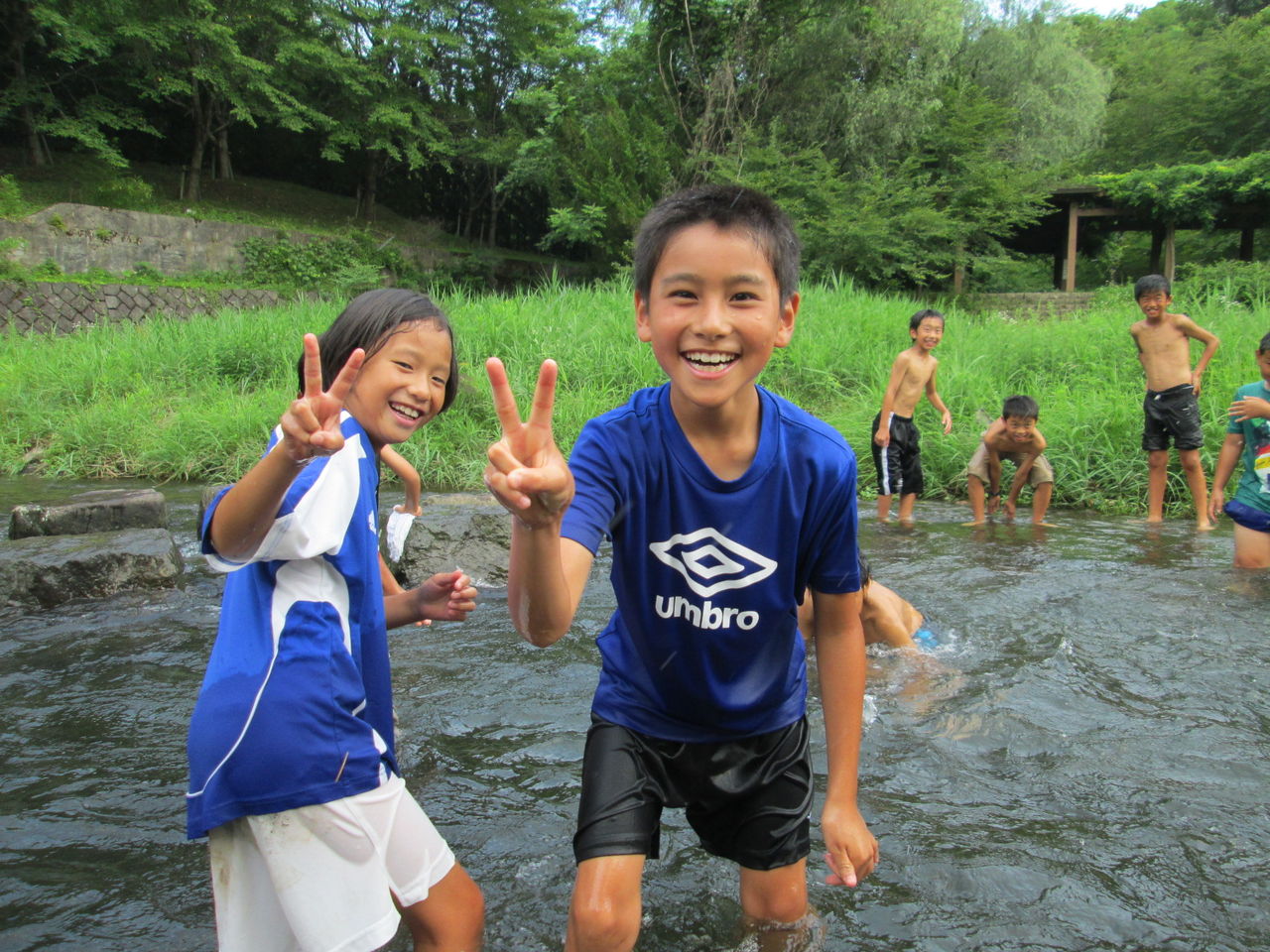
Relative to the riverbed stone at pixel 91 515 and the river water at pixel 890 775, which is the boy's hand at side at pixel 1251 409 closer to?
the river water at pixel 890 775

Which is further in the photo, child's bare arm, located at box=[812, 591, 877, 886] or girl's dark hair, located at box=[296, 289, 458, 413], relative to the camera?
girl's dark hair, located at box=[296, 289, 458, 413]

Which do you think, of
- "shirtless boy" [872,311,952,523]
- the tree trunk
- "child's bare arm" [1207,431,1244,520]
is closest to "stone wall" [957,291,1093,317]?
"shirtless boy" [872,311,952,523]

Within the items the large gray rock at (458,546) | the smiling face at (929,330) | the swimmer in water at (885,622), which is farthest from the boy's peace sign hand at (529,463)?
the smiling face at (929,330)

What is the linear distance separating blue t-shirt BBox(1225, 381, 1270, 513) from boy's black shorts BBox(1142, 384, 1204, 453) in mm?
2285

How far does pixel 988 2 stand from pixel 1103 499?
1876 centimetres

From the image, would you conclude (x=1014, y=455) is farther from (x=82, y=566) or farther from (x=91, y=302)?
(x=91, y=302)

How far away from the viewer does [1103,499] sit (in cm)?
805

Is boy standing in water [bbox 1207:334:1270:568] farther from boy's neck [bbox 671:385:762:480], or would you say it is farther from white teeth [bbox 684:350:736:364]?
white teeth [bbox 684:350:736:364]

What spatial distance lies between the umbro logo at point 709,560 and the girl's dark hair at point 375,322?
2.35 ft

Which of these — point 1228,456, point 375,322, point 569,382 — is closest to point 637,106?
point 569,382

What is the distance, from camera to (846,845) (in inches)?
70.3

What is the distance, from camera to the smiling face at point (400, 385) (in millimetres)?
2002

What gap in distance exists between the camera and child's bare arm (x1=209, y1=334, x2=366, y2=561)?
1468 millimetres

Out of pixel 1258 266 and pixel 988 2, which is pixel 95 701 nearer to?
pixel 1258 266
